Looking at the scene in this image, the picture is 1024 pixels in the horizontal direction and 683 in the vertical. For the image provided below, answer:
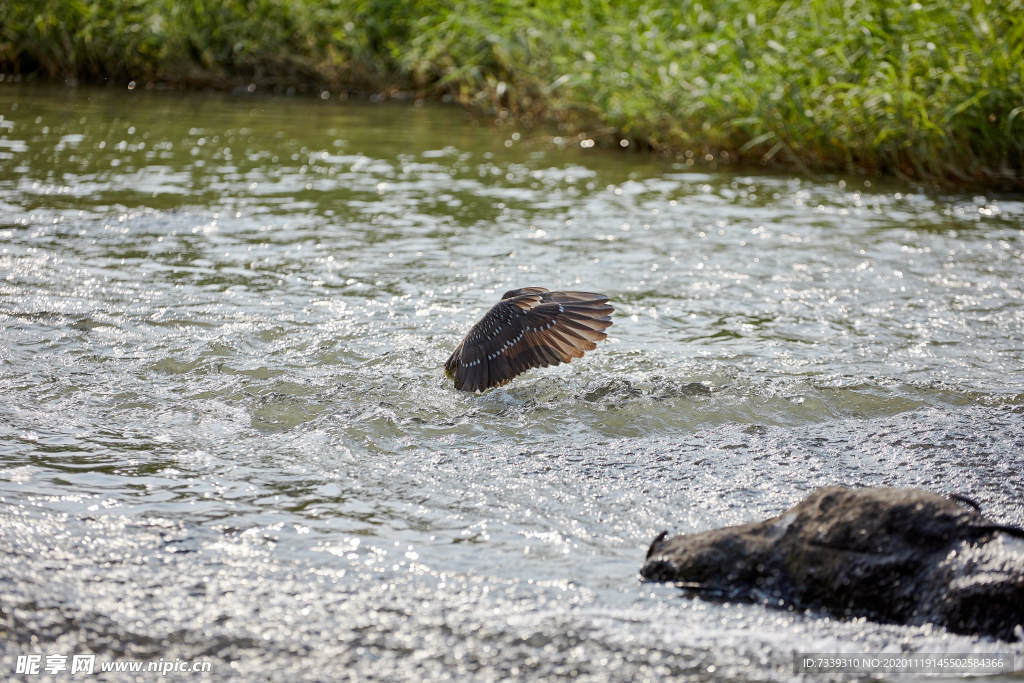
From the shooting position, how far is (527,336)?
485 cm

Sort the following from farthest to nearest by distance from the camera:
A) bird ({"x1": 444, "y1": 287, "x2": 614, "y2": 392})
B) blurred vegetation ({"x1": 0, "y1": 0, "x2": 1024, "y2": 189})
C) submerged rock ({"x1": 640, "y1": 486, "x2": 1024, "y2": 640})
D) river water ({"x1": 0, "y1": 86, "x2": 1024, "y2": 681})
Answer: blurred vegetation ({"x1": 0, "y1": 0, "x2": 1024, "y2": 189}) < bird ({"x1": 444, "y1": 287, "x2": 614, "y2": 392}) < river water ({"x1": 0, "y1": 86, "x2": 1024, "y2": 681}) < submerged rock ({"x1": 640, "y1": 486, "x2": 1024, "y2": 640})

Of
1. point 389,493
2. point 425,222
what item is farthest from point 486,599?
point 425,222

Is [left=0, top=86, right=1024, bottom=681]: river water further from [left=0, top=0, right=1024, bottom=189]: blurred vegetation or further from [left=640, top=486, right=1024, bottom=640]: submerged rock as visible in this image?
[left=0, top=0, right=1024, bottom=189]: blurred vegetation

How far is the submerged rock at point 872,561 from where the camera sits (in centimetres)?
292

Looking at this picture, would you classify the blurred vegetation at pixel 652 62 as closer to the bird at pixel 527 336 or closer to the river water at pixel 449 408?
the river water at pixel 449 408

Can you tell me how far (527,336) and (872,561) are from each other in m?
2.10

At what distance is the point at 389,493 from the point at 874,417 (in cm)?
210

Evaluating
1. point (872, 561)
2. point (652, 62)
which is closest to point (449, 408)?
point (872, 561)

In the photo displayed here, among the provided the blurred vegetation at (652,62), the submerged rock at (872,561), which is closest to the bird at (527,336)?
the submerged rock at (872,561)

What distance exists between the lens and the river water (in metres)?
3.07

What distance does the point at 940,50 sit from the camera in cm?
873

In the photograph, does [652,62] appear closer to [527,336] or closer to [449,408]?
[527,336]

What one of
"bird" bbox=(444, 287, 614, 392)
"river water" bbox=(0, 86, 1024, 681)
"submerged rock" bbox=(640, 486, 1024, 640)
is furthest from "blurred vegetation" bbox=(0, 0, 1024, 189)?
"submerged rock" bbox=(640, 486, 1024, 640)

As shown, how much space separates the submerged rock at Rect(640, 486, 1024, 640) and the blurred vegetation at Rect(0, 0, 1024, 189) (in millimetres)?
5947
